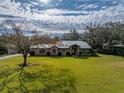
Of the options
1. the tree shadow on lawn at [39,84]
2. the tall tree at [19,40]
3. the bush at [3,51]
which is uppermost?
the tall tree at [19,40]

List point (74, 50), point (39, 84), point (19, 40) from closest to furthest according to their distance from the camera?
point (39, 84), point (19, 40), point (74, 50)

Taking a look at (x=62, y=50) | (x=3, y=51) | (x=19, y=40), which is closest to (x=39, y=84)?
(x=19, y=40)

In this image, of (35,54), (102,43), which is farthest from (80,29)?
(35,54)

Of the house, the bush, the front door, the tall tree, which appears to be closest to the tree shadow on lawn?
the tall tree

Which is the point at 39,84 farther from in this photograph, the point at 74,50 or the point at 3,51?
the point at 3,51

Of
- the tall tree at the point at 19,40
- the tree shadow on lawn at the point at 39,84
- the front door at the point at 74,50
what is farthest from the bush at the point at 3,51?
the tree shadow on lawn at the point at 39,84

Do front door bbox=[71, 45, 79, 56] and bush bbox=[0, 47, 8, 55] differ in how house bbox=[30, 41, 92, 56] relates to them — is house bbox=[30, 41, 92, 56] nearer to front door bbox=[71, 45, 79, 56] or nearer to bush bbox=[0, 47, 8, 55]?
front door bbox=[71, 45, 79, 56]

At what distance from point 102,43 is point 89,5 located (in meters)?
126

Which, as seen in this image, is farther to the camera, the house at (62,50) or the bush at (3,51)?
the bush at (3,51)

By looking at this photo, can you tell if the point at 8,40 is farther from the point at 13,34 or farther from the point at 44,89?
the point at 44,89

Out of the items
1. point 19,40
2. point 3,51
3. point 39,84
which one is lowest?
point 3,51

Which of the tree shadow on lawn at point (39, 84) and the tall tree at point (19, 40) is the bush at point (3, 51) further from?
the tree shadow on lawn at point (39, 84)

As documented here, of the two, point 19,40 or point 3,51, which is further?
point 3,51

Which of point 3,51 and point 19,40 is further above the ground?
point 19,40
